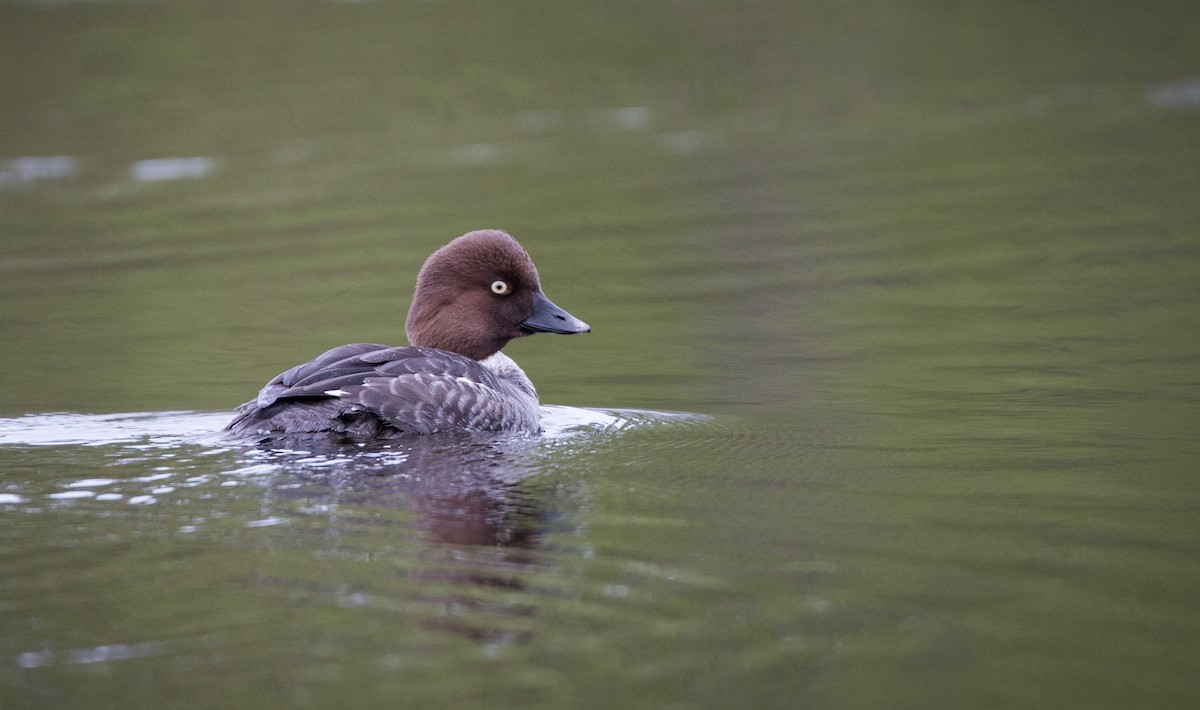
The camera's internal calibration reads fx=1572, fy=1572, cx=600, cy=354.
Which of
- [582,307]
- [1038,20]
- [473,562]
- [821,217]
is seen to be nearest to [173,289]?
[582,307]

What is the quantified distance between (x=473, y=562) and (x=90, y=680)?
138cm

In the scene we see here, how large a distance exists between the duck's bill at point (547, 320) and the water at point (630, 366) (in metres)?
0.46

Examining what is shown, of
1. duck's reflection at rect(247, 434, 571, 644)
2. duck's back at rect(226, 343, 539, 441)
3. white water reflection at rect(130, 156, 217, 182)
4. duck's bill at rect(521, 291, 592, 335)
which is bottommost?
duck's reflection at rect(247, 434, 571, 644)

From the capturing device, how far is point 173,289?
1227cm

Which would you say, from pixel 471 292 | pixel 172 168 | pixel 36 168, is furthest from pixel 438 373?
pixel 36 168

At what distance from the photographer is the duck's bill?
877cm

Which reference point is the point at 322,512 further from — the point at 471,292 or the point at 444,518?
the point at 471,292

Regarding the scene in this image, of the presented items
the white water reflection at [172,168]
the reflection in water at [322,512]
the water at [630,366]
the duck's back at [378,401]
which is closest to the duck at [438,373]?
the duck's back at [378,401]

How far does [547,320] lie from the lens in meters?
8.78

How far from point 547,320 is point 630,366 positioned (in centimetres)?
97

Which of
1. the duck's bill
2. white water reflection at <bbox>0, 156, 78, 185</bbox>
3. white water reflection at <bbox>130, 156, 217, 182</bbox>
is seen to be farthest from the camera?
white water reflection at <bbox>0, 156, 78, 185</bbox>

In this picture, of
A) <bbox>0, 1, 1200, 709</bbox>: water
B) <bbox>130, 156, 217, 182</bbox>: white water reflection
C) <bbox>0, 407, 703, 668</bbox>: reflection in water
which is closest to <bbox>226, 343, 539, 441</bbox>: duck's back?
<bbox>0, 407, 703, 668</bbox>: reflection in water

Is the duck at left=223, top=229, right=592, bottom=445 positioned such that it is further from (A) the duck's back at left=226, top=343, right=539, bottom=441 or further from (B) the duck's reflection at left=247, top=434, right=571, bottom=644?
(B) the duck's reflection at left=247, top=434, right=571, bottom=644

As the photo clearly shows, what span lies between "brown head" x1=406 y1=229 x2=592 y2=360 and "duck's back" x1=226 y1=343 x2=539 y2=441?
0.71 m
